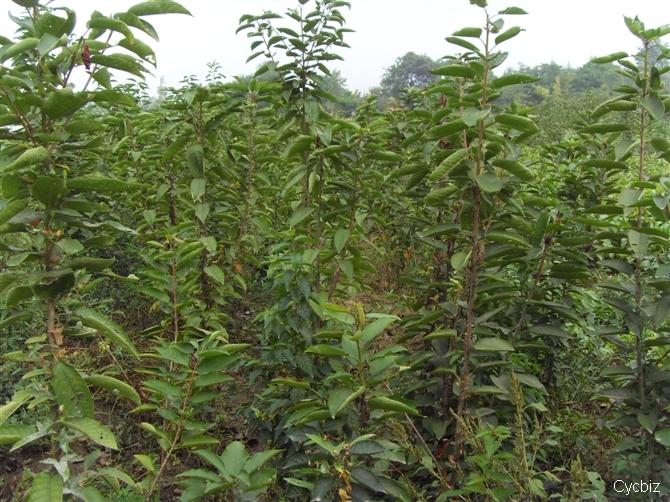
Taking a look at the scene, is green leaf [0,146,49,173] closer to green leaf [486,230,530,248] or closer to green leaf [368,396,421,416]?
green leaf [368,396,421,416]

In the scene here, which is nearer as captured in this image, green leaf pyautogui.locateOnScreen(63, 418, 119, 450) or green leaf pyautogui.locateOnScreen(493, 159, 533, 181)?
green leaf pyautogui.locateOnScreen(63, 418, 119, 450)

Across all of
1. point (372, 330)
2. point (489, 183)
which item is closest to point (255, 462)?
point (372, 330)

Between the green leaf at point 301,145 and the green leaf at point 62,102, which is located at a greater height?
the green leaf at point 62,102

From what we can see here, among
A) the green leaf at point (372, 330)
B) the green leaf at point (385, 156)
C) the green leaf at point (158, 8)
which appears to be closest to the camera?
the green leaf at point (158, 8)

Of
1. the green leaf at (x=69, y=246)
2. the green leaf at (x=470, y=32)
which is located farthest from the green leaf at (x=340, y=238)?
the green leaf at (x=69, y=246)

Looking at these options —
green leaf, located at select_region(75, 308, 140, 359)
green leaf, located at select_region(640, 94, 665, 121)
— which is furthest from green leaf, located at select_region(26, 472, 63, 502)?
green leaf, located at select_region(640, 94, 665, 121)

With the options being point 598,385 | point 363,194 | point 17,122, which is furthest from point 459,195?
point 17,122

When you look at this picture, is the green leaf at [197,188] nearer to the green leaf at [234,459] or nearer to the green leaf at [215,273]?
the green leaf at [215,273]

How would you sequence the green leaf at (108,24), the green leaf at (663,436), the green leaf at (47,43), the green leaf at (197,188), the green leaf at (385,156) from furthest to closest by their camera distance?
the green leaf at (197,188)
the green leaf at (385,156)
the green leaf at (663,436)
the green leaf at (108,24)
the green leaf at (47,43)

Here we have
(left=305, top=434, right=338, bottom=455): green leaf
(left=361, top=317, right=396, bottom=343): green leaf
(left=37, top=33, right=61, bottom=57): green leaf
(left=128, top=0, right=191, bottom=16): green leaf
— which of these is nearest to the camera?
(left=37, top=33, right=61, bottom=57): green leaf

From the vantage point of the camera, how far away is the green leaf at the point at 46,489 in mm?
1614

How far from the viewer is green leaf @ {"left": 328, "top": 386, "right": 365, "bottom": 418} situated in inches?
74.8

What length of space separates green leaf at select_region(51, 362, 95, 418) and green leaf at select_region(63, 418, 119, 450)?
0.10 ft

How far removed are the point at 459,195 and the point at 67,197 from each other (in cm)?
151
